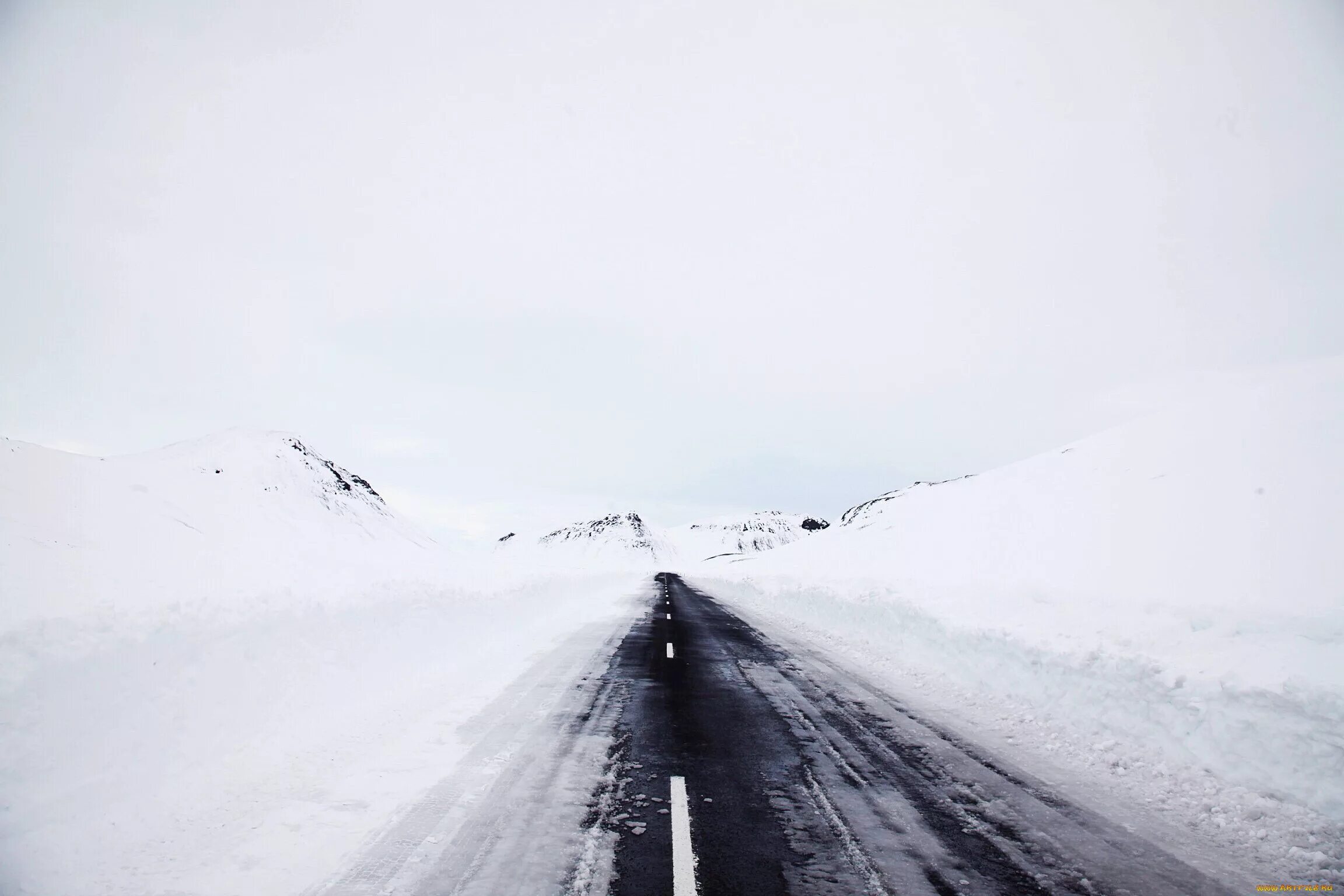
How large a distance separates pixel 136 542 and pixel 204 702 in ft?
27.6

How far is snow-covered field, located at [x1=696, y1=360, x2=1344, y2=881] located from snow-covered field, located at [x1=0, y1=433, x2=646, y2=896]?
22.5 ft

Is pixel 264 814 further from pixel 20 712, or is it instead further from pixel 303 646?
pixel 303 646

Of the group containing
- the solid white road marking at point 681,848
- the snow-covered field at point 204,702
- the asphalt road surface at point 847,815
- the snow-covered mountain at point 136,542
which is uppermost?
the snow-covered mountain at point 136,542

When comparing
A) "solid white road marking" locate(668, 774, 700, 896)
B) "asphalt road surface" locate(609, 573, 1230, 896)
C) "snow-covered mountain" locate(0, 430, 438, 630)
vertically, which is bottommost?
"asphalt road surface" locate(609, 573, 1230, 896)

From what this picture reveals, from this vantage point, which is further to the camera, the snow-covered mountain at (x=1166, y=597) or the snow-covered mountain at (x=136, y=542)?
the snow-covered mountain at (x=136, y=542)

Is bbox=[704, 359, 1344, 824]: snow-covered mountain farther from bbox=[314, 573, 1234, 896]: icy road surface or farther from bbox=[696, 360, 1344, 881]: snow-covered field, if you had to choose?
bbox=[314, 573, 1234, 896]: icy road surface

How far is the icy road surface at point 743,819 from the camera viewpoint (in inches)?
152

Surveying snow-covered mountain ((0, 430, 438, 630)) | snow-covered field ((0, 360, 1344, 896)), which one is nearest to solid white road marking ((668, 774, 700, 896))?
snow-covered field ((0, 360, 1344, 896))

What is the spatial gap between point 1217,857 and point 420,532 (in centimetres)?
7031

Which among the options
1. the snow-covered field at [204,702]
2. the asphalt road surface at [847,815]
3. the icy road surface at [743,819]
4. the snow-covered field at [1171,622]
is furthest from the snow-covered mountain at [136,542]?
the snow-covered field at [1171,622]

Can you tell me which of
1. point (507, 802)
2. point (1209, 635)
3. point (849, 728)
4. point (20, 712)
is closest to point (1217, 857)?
point (849, 728)

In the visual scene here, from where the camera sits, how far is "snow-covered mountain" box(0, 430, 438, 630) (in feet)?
22.5

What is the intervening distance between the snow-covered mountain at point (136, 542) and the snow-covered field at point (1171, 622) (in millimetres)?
10266

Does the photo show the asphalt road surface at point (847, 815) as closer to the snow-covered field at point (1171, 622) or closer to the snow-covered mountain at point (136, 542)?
the snow-covered field at point (1171, 622)
